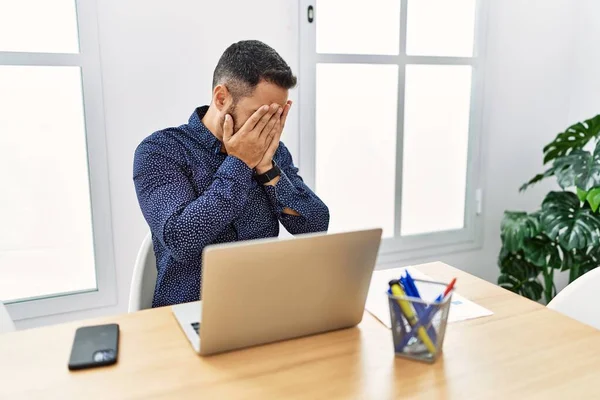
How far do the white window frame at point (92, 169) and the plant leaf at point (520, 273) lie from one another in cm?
170

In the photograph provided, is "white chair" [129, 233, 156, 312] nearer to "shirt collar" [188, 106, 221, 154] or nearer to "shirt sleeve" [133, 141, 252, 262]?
"shirt sleeve" [133, 141, 252, 262]

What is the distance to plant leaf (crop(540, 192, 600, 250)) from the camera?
2.10 m

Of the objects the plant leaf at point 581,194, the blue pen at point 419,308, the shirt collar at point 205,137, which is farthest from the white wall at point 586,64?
the blue pen at point 419,308

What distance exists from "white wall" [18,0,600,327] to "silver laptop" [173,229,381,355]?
3.60 feet

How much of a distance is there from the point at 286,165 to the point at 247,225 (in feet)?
0.89

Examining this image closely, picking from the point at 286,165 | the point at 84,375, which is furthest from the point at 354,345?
the point at 286,165

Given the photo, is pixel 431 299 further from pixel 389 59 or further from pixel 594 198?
pixel 389 59

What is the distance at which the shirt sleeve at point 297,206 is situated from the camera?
1379 mm

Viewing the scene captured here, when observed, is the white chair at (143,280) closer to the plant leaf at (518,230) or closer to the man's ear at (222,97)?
the man's ear at (222,97)

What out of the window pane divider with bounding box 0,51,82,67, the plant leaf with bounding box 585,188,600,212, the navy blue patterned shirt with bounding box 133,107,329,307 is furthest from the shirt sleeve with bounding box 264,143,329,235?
the plant leaf with bounding box 585,188,600,212

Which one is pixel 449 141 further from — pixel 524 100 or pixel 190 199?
pixel 190 199

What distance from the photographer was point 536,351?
90cm

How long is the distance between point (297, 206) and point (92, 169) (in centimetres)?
85

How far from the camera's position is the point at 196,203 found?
119 cm
